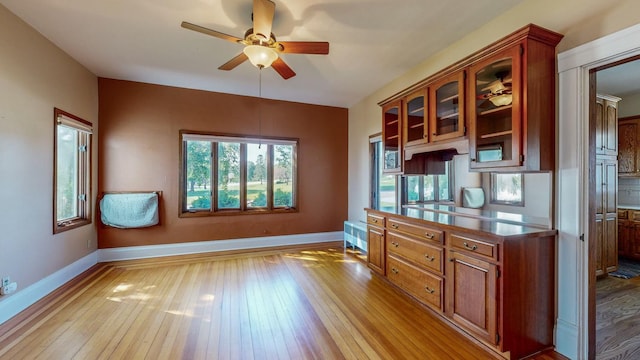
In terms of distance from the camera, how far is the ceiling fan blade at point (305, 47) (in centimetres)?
227

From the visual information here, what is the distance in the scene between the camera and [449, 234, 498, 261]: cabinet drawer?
6.27ft

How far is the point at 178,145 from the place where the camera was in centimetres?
439

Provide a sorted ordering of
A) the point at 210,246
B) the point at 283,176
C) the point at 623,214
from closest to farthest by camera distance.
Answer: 1. the point at 623,214
2. the point at 210,246
3. the point at 283,176

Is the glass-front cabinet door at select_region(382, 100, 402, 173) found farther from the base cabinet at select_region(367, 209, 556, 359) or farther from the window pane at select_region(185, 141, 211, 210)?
the window pane at select_region(185, 141, 211, 210)

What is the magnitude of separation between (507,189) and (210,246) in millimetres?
4343

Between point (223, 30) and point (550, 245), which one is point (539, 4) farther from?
point (223, 30)

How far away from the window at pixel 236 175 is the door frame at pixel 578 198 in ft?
13.0

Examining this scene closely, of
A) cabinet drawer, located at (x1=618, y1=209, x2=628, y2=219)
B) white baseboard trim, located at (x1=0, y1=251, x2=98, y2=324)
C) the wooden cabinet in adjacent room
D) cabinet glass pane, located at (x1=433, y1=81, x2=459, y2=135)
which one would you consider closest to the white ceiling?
cabinet glass pane, located at (x1=433, y1=81, x2=459, y2=135)

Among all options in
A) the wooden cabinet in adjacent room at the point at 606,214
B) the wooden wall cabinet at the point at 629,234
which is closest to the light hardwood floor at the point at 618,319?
the wooden cabinet in adjacent room at the point at 606,214

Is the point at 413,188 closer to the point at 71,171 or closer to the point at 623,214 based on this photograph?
the point at 623,214

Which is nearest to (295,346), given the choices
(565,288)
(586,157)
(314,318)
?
(314,318)

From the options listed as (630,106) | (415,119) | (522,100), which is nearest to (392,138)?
(415,119)

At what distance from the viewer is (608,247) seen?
334 cm

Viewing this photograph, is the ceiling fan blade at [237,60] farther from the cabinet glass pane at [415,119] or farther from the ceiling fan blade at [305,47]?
the cabinet glass pane at [415,119]
